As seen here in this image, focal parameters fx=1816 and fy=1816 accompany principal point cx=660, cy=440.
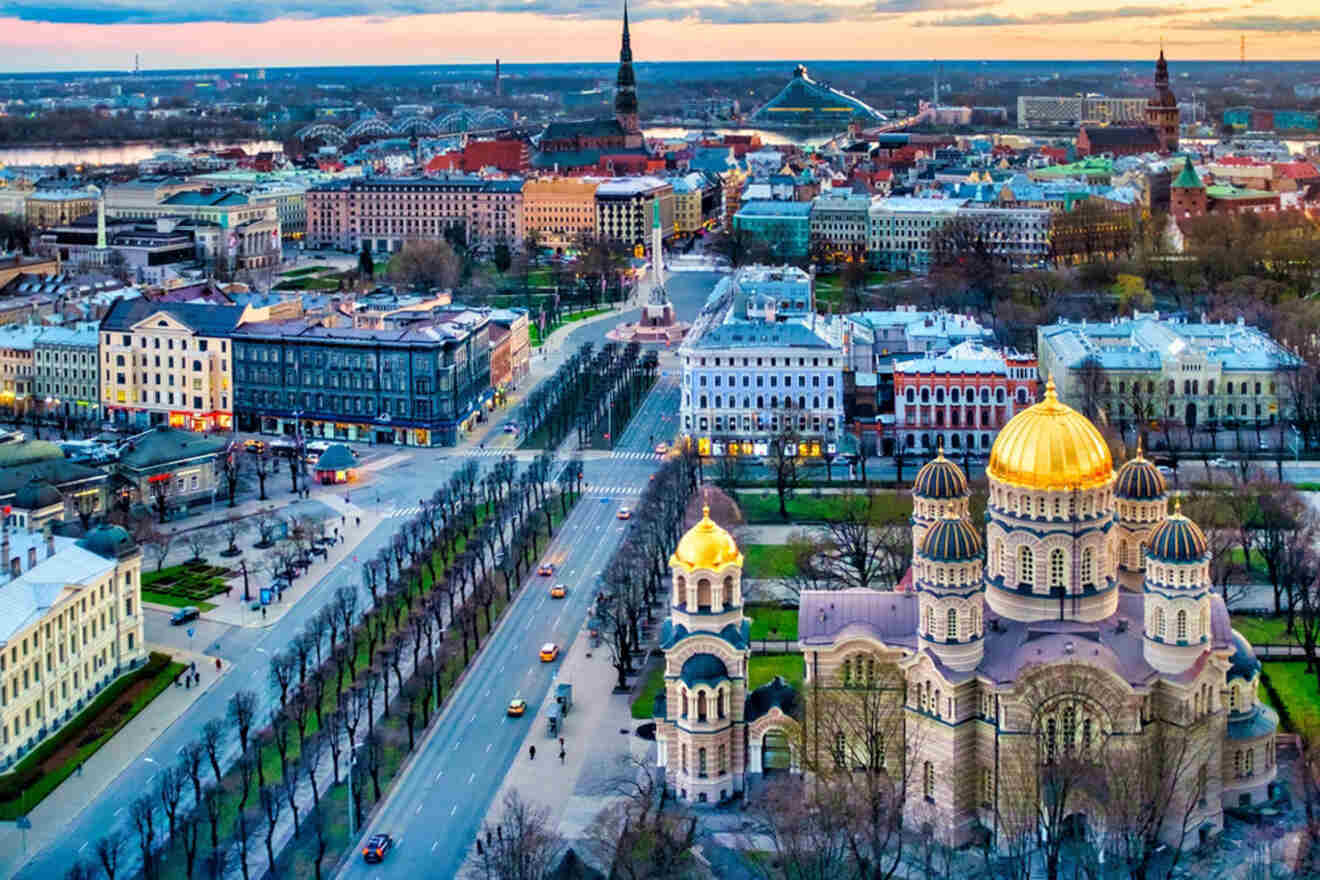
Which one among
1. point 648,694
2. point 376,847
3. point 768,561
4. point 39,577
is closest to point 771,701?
point 648,694

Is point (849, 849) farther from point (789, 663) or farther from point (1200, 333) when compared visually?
point (1200, 333)

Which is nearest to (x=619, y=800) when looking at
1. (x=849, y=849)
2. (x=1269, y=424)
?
(x=849, y=849)

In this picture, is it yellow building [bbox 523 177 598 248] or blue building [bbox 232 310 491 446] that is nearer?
blue building [bbox 232 310 491 446]

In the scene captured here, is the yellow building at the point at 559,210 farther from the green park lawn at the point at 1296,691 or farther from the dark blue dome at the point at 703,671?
the dark blue dome at the point at 703,671

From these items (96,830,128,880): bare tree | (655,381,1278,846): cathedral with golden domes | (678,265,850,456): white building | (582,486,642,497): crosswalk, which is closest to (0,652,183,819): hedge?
(96,830,128,880): bare tree

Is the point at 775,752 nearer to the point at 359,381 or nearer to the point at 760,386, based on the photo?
the point at 760,386

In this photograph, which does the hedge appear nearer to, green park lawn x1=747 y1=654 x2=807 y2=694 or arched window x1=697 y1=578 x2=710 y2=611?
arched window x1=697 y1=578 x2=710 y2=611
